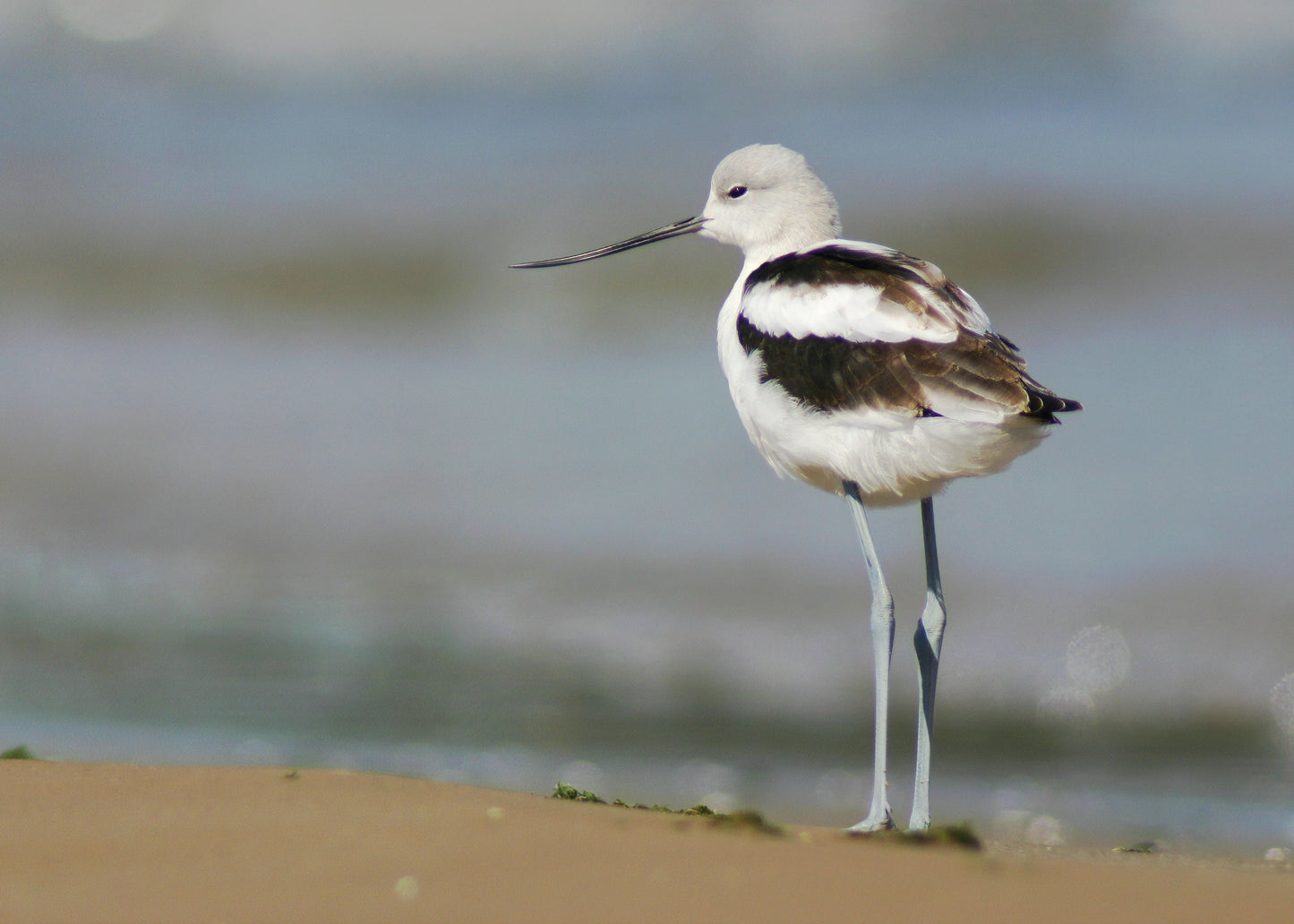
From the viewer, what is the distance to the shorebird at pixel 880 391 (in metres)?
3.95

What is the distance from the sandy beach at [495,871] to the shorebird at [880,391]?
83cm

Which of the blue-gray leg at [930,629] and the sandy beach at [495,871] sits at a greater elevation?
the blue-gray leg at [930,629]

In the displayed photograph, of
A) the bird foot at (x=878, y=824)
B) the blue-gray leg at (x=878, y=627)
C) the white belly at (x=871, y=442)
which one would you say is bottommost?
the bird foot at (x=878, y=824)

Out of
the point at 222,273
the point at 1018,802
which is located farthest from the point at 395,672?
the point at 222,273

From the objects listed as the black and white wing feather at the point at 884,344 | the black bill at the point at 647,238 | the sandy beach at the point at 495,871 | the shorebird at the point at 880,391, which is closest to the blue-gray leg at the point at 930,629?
the shorebird at the point at 880,391

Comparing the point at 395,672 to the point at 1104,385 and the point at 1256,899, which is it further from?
the point at 1104,385

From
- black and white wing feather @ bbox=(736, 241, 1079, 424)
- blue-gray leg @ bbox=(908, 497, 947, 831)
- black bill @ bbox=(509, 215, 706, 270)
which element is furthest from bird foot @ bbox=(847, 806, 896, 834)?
black bill @ bbox=(509, 215, 706, 270)

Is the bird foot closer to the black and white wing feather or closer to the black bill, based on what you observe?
the black and white wing feather

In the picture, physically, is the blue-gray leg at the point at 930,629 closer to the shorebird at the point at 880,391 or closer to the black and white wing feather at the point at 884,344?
the shorebird at the point at 880,391

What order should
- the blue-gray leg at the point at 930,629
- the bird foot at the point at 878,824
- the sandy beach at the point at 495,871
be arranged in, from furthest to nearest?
the blue-gray leg at the point at 930,629
the bird foot at the point at 878,824
the sandy beach at the point at 495,871

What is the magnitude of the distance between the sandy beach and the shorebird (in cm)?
83

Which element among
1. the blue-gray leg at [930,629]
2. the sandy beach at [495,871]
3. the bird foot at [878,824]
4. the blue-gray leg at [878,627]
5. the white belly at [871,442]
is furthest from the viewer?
the blue-gray leg at [930,629]

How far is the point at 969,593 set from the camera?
783 centimetres

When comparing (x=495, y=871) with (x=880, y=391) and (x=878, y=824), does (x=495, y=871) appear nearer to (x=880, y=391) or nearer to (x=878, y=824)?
(x=878, y=824)
